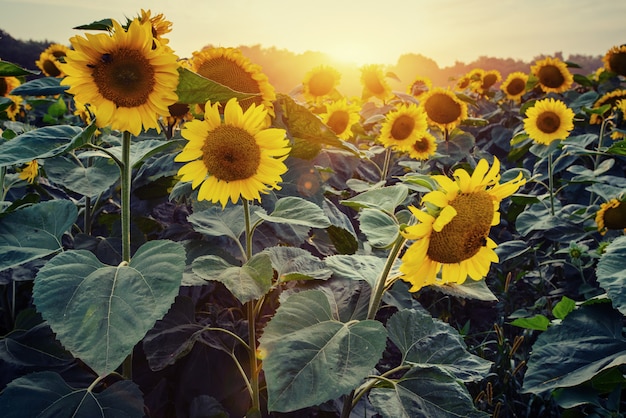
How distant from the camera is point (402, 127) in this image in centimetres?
363

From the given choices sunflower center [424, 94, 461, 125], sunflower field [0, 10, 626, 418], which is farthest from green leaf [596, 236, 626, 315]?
sunflower center [424, 94, 461, 125]

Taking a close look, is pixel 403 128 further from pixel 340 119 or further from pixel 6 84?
pixel 6 84

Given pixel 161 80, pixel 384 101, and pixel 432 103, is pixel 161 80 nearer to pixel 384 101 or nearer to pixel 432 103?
pixel 432 103

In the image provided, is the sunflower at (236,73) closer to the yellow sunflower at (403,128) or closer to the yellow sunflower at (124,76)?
the yellow sunflower at (124,76)

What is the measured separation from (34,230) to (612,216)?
2424mm

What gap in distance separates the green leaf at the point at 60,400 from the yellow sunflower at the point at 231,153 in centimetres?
49

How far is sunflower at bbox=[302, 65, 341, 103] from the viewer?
14.0ft

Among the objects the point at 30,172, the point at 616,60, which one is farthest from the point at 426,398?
the point at 616,60

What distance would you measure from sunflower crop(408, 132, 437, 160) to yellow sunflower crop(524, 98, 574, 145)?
68 cm

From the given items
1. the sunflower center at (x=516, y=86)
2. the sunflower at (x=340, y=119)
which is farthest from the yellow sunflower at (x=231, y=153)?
the sunflower center at (x=516, y=86)

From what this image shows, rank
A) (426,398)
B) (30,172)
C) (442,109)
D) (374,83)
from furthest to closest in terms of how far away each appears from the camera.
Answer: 1. (374,83)
2. (442,109)
3. (30,172)
4. (426,398)

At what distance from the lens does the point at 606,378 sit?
58.6 inches

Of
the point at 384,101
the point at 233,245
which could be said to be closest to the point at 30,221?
the point at 233,245

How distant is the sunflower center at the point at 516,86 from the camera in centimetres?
581
